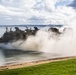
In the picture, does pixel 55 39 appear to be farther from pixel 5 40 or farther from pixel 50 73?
pixel 50 73

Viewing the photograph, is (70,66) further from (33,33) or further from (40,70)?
(33,33)

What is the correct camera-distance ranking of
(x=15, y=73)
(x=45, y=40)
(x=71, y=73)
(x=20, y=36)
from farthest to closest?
(x=20, y=36), (x=45, y=40), (x=15, y=73), (x=71, y=73)

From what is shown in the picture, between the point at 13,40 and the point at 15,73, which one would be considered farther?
the point at 13,40

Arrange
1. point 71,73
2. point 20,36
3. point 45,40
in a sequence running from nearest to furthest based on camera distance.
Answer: point 71,73, point 45,40, point 20,36

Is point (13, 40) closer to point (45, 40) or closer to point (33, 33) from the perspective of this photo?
point (33, 33)

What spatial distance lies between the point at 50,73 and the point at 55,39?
99.9ft

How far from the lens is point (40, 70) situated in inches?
670

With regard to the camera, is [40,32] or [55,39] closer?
[55,39]

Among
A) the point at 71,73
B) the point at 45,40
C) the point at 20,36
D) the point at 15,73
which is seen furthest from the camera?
the point at 20,36

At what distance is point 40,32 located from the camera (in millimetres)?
51969

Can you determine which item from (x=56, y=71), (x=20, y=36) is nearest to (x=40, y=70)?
(x=56, y=71)

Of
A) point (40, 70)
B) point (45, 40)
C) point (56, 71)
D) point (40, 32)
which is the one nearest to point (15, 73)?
point (40, 70)

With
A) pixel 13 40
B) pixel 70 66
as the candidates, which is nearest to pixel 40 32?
pixel 13 40

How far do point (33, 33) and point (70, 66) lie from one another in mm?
33777
